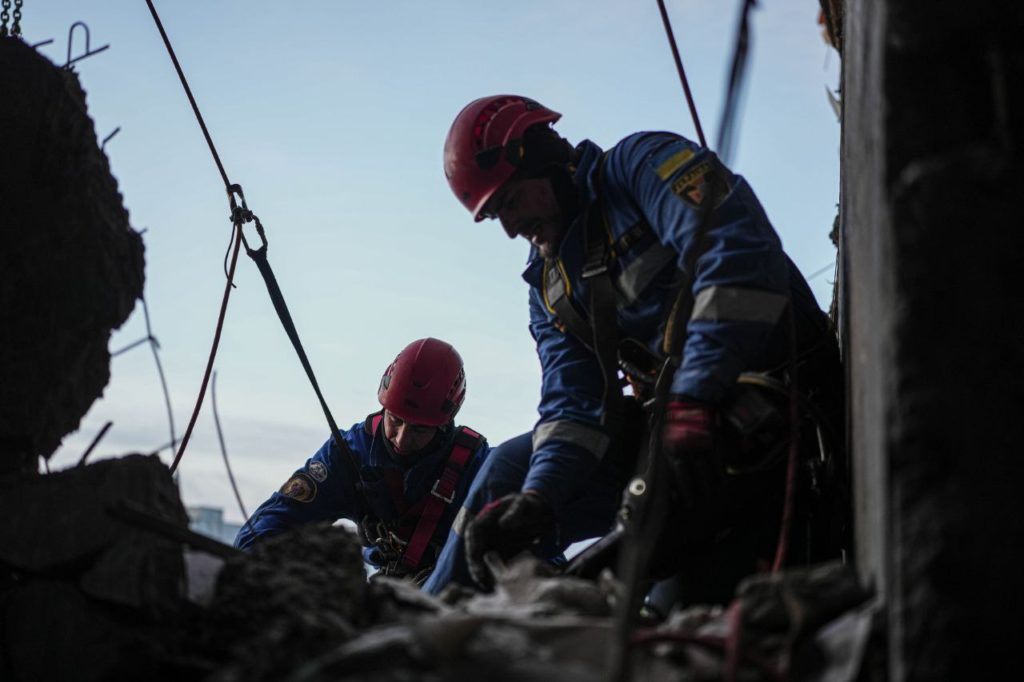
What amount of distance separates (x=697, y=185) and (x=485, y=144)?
89 centimetres

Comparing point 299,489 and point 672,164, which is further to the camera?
point 299,489

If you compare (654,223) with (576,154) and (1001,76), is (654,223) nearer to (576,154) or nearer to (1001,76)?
(576,154)

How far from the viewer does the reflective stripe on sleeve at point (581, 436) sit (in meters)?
3.75

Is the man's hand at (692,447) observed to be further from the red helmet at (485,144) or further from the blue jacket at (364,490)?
the blue jacket at (364,490)

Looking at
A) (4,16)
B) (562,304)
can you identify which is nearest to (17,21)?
(4,16)

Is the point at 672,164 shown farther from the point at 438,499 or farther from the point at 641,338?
the point at 438,499

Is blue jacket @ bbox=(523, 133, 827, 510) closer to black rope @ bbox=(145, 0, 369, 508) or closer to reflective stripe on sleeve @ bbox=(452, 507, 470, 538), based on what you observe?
reflective stripe on sleeve @ bbox=(452, 507, 470, 538)

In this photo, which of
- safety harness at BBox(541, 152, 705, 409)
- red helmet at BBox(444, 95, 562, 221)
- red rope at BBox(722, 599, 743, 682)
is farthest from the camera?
red helmet at BBox(444, 95, 562, 221)

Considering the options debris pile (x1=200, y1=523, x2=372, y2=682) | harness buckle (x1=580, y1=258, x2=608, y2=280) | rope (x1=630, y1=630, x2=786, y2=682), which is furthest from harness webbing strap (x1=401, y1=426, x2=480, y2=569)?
rope (x1=630, y1=630, x2=786, y2=682)

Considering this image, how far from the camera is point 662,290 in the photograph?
137 inches

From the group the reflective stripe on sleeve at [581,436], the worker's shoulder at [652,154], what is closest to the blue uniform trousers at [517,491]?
the reflective stripe on sleeve at [581,436]

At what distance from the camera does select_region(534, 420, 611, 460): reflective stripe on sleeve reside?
3.75 m

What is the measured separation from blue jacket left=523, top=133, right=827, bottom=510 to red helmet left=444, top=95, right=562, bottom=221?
0.75 ft

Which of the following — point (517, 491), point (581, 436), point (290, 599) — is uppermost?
point (581, 436)
